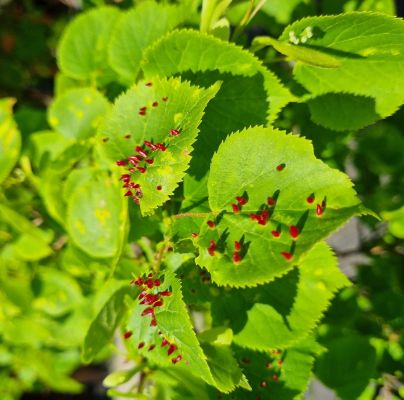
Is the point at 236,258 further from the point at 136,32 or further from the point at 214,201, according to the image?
the point at 136,32

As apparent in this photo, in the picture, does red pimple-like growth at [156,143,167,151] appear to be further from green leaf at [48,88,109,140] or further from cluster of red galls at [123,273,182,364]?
green leaf at [48,88,109,140]

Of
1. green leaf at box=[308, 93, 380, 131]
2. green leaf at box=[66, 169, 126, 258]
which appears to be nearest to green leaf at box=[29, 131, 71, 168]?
green leaf at box=[66, 169, 126, 258]

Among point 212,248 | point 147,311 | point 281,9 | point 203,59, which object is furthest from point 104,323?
point 281,9

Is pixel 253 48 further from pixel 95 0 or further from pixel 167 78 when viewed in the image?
pixel 95 0

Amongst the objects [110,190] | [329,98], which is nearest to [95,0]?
[110,190]

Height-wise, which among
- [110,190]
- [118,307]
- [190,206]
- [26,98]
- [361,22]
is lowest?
[26,98]
